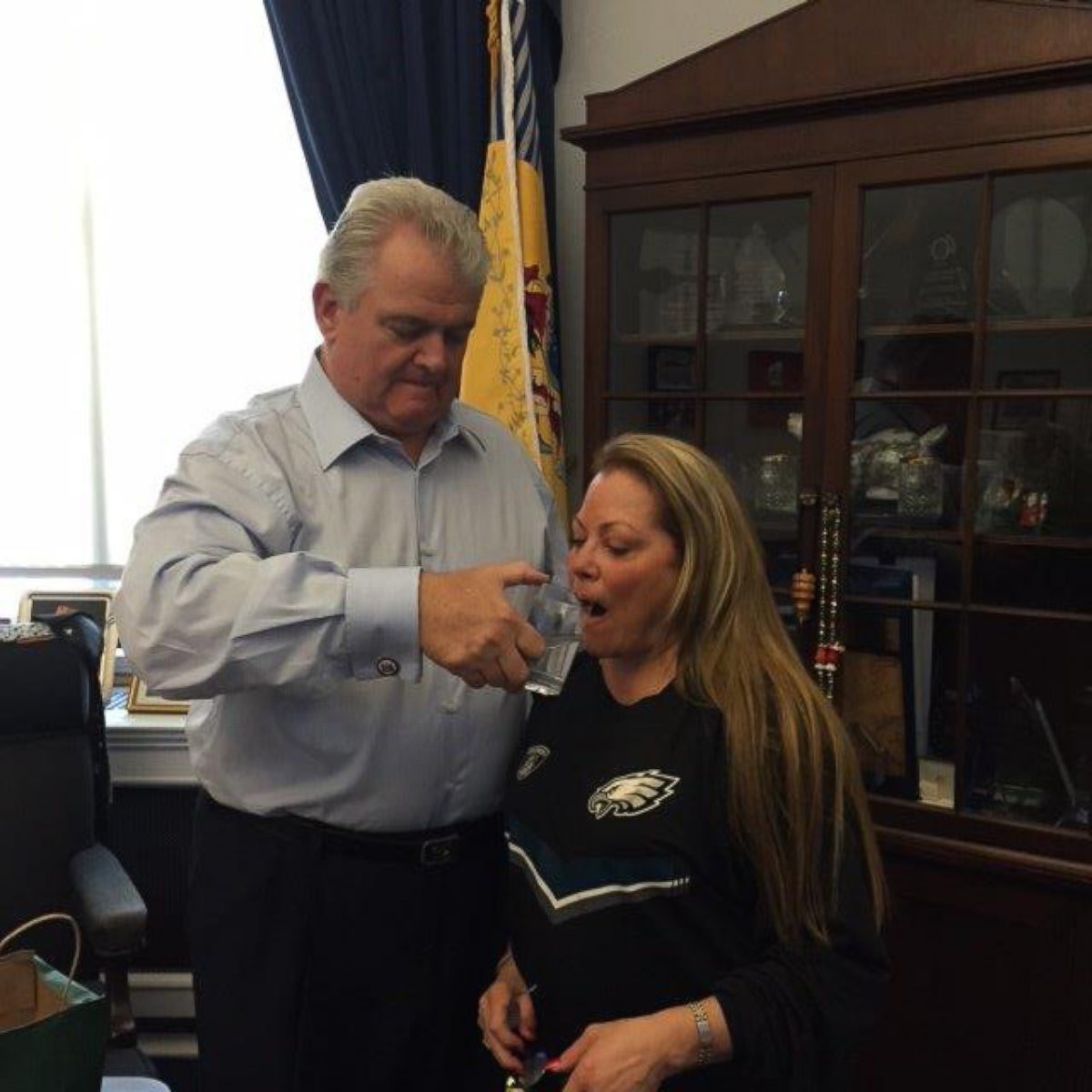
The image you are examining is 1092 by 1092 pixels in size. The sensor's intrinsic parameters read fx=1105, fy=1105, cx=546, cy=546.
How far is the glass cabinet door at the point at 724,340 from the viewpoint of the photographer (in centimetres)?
208

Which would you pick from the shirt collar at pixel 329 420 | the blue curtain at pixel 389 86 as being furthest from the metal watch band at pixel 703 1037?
the blue curtain at pixel 389 86

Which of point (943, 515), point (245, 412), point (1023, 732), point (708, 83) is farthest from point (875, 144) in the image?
point (245, 412)

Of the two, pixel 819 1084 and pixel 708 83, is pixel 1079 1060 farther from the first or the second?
pixel 708 83

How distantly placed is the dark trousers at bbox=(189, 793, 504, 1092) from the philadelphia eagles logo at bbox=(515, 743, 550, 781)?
0.46ft

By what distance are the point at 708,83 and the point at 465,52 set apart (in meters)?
0.66

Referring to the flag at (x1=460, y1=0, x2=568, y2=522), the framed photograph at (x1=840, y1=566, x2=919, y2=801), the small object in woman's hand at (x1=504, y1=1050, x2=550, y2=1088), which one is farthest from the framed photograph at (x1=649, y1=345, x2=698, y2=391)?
the small object in woman's hand at (x1=504, y1=1050, x2=550, y2=1088)

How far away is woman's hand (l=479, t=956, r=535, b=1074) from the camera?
48.6 inches

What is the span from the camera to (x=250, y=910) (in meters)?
1.37

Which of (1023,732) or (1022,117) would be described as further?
(1023,732)

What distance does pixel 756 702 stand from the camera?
3.83ft

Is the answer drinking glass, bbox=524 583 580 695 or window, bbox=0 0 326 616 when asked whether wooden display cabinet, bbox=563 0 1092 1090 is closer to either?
drinking glass, bbox=524 583 580 695

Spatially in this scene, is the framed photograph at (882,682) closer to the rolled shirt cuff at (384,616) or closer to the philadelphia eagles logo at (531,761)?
the philadelphia eagles logo at (531,761)

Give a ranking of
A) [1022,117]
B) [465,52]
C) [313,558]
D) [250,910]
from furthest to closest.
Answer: [465,52] → [1022,117] → [250,910] → [313,558]

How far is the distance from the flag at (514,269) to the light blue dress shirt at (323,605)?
81 centimetres
